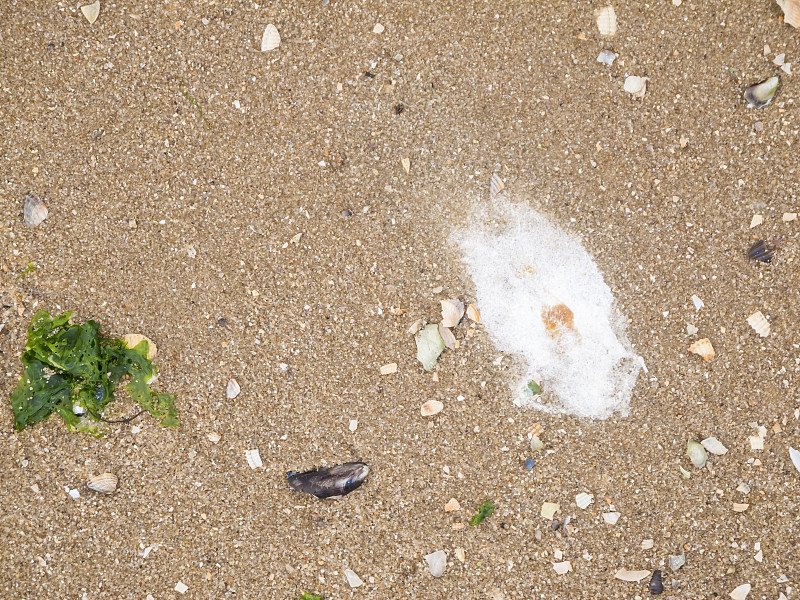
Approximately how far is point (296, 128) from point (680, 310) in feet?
6.51

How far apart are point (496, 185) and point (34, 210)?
215 cm

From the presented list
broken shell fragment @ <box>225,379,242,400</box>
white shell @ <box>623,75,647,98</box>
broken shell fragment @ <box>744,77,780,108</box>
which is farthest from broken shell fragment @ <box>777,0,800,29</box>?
broken shell fragment @ <box>225,379,242,400</box>

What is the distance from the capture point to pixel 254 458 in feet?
7.86

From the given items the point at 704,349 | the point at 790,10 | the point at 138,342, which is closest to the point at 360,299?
the point at 138,342

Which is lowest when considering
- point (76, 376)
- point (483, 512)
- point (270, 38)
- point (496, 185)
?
point (483, 512)

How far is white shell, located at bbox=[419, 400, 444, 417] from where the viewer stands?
7.82 feet

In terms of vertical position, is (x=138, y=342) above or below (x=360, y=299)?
below

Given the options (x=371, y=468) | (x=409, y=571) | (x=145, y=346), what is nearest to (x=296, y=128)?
(x=145, y=346)

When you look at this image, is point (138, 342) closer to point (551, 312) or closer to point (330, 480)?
point (330, 480)

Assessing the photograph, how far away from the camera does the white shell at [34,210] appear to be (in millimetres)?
2365

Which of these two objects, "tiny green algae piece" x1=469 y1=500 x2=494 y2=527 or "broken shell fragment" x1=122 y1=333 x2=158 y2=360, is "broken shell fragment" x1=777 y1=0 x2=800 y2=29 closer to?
"tiny green algae piece" x1=469 y1=500 x2=494 y2=527

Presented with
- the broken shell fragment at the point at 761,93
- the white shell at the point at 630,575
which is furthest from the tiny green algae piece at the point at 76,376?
the broken shell fragment at the point at 761,93

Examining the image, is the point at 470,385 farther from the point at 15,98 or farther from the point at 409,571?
the point at 15,98

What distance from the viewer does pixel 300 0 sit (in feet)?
7.74
